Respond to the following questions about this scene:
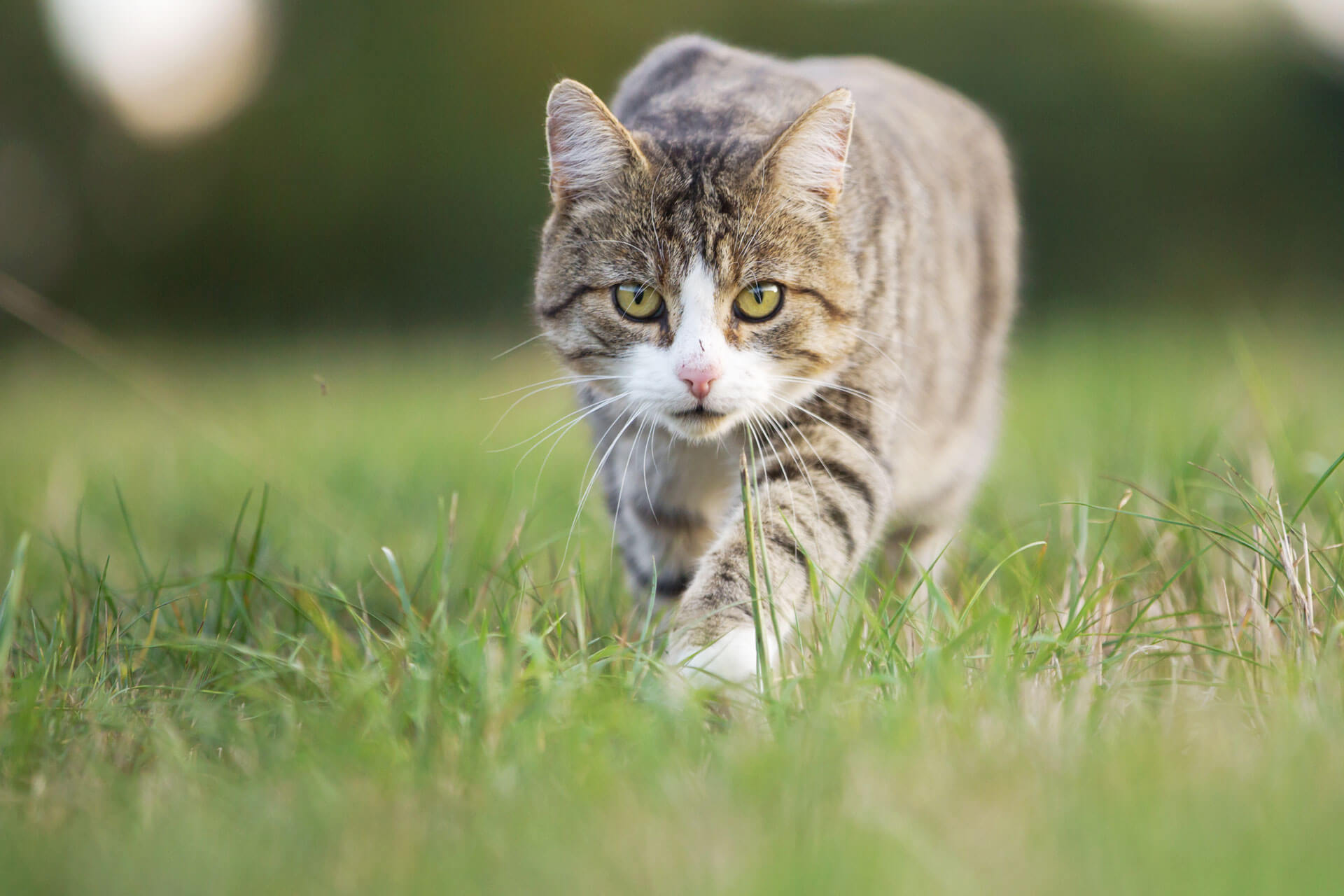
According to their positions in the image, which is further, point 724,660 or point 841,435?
point 841,435

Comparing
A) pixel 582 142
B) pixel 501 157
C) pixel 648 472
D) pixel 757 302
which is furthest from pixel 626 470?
pixel 501 157

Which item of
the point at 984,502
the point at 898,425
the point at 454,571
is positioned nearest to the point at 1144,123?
the point at 984,502

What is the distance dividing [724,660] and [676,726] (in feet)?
0.92

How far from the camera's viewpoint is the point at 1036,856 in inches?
39.9

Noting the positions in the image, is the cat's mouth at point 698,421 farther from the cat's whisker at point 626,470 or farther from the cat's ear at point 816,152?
the cat's ear at point 816,152

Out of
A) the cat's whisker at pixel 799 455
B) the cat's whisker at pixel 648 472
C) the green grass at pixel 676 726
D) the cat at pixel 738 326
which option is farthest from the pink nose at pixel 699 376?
→ the green grass at pixel 676 726

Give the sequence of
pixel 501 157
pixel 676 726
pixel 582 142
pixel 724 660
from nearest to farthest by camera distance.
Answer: pixel 676 726
pixel 724 660
pixel 582 142
pixel 501 157

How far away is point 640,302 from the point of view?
2.07 metres

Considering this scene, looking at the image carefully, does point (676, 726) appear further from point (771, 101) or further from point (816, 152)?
point (771, 101)

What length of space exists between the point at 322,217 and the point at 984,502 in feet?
27.6

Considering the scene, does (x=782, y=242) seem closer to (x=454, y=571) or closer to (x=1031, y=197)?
(x=454, y=571)

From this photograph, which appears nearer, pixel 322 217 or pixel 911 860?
pixel 911 860

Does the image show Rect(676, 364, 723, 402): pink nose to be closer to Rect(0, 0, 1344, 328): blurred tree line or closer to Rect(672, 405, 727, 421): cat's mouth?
Rect(672, 405, 727, 421): cat's mouth

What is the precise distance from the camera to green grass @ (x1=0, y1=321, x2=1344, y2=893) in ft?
3.39
